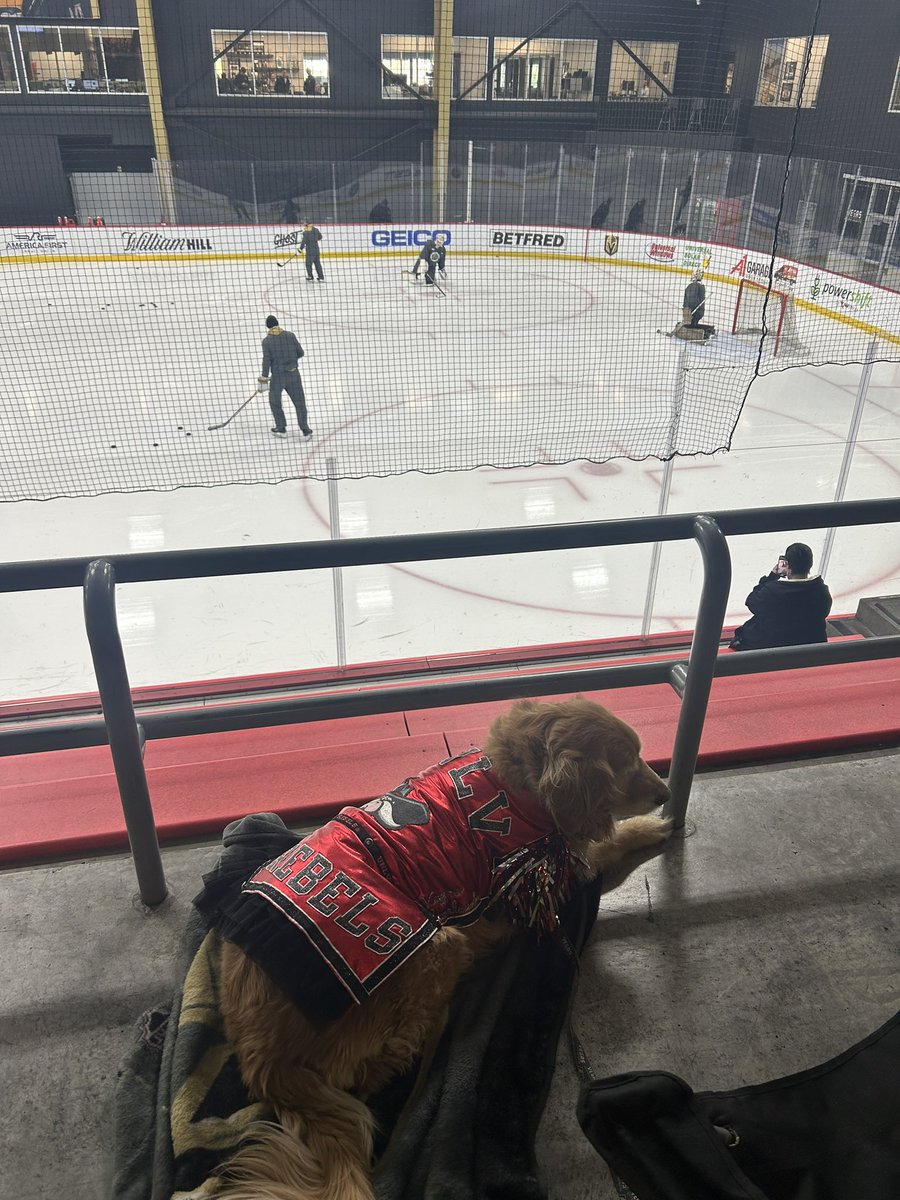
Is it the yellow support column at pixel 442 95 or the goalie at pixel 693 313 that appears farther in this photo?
the yellow support column at pixel 442 95

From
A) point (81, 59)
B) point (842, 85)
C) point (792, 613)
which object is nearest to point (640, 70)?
point (842, 85)

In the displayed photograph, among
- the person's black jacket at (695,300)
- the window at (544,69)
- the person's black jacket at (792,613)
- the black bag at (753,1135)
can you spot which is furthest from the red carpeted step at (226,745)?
the window at (544,69)

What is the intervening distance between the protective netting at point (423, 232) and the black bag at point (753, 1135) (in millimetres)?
6849

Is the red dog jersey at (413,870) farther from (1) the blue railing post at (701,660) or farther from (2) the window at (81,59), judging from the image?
(2) the window at (81,59)

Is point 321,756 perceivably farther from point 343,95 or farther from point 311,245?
point 343,95

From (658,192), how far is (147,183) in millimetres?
8456

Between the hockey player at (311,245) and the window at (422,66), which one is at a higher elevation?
the window at (422,66)

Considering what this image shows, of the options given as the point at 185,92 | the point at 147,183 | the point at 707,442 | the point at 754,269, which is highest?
the point at 185,92

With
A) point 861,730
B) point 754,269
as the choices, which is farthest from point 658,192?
point 861,730

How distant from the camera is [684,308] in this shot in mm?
11758

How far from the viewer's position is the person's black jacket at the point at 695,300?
11.6 metres

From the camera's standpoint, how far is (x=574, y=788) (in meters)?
1.39

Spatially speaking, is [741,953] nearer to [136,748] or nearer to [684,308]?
[136,748]

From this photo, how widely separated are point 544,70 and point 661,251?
367 cm
